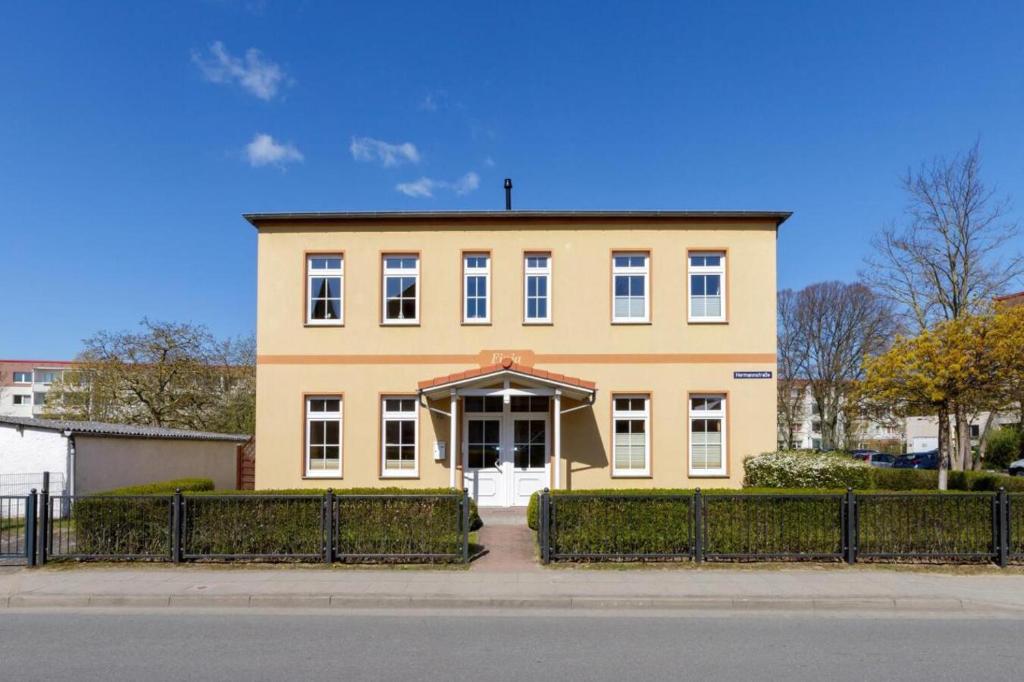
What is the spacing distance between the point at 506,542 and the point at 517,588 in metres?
3.16

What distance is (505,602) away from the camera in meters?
8.33

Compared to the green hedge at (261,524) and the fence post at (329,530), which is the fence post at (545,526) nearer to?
the green hedge at (261,524)

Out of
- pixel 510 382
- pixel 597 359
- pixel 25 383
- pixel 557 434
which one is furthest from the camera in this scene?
pixel 25 383

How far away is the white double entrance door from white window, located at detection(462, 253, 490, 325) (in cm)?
252

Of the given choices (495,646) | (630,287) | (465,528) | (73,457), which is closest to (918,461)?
(630,287)

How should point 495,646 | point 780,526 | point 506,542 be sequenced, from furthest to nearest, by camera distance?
point 506,542
point 780,526
point 495,646

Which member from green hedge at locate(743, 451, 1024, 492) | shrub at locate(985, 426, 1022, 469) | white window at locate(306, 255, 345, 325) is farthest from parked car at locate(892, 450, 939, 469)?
white window at locate(306, 255, 345, 325)

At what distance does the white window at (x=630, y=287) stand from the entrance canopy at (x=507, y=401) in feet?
7.13

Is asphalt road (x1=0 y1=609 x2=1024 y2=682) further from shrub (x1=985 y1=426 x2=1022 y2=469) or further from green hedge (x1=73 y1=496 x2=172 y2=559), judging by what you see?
shrub (x1=985 y1=426 x2=1022 y2=469)

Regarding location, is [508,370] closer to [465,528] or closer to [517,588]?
[465,528]

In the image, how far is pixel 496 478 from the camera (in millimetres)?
16219

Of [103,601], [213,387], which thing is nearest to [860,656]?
[103,601]

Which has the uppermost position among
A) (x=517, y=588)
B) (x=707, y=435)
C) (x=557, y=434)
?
(x=557, y=434)

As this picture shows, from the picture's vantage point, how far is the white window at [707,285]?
55.2 feet
